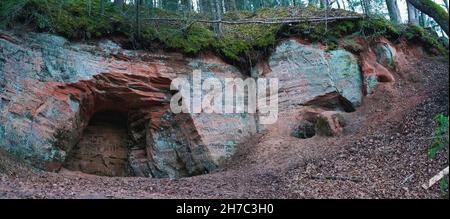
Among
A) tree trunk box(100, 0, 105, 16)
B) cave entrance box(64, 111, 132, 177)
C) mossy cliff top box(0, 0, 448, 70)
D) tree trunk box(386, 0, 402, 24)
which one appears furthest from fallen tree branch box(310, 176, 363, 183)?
tree trunk box(386, 0, 402, 24)

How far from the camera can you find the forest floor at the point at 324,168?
829cm

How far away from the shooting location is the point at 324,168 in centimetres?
1027

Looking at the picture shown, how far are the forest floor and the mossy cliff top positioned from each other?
10.2 feet

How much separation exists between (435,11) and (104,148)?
1125cm

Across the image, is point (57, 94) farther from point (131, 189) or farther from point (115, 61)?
point (131, 189)

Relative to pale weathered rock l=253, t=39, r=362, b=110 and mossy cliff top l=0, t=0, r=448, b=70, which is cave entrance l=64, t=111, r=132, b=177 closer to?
mossy cliff top l=0, t=0, r=448, b=70

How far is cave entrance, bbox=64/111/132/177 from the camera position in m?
13.5

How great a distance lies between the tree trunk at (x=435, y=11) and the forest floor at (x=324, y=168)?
2.19 metres

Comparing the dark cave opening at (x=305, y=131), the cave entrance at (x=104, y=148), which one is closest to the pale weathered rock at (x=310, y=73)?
the dark cave opening at (x=305, y=131)

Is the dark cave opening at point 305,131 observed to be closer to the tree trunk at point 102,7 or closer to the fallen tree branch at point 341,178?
the fallen tree branch at point 341,178

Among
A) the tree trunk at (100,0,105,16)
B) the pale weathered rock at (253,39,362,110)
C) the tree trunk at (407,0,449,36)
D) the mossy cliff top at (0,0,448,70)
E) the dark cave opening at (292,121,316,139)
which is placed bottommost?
the dark cave opening at (292,121,316,139)
